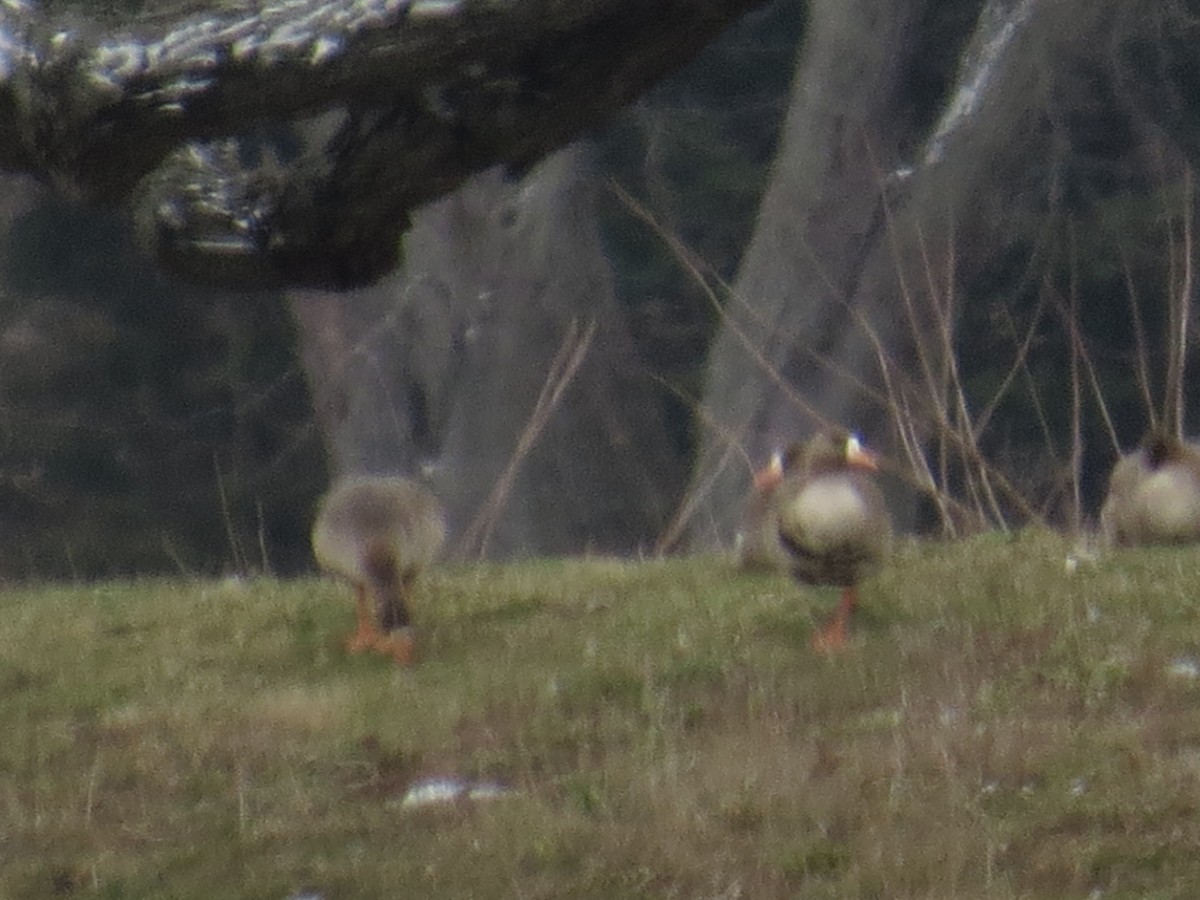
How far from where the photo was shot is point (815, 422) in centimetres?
1805

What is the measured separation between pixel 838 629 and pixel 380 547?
1908 millimetres

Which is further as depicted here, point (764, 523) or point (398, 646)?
point (764, 523)

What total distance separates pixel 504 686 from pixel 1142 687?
7.32 feet

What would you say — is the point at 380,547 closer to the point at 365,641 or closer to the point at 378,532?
the point at 378,532

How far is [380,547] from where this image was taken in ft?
32.6

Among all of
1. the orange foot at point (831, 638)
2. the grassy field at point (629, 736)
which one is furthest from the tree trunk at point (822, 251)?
the orange foot at point (831, 638)

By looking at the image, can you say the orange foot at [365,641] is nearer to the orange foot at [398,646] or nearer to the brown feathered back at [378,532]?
the orange foot at [398,646]

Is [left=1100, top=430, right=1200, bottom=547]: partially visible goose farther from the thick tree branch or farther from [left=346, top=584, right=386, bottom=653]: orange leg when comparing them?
the thick tree branch

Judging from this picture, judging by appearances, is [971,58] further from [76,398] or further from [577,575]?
[76,398]

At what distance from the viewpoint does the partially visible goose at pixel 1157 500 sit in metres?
11.3

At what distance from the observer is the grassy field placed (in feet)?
22.5

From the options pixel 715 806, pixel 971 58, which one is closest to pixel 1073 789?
pixel 715 806

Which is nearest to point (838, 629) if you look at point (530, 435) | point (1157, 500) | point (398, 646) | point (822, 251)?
point (398, 646)

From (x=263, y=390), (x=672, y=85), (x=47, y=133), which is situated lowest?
(x=263, y=390)
